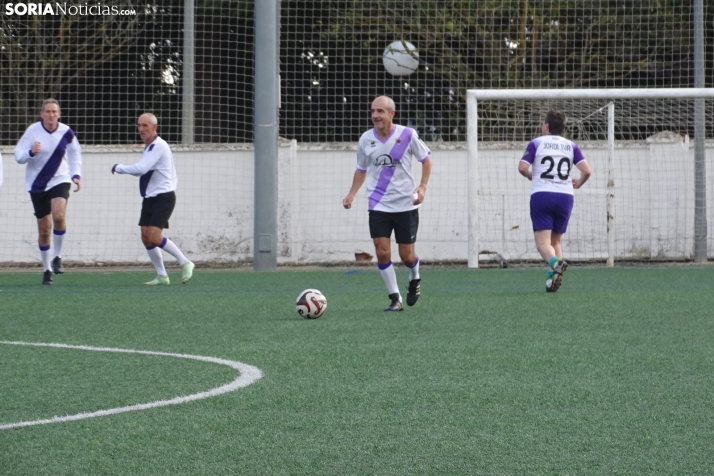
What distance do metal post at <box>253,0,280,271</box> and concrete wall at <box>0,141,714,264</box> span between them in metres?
1.19

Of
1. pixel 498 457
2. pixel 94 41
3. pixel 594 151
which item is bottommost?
pixel 498 457

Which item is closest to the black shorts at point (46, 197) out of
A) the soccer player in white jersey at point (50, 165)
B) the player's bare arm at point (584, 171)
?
the soccer player in white jersey at point (50, 165)

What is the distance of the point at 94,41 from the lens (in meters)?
18.5

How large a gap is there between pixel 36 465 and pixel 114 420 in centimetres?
74

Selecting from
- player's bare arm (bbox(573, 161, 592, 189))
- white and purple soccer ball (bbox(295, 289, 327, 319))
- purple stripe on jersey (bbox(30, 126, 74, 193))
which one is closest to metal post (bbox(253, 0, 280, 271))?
purple stripe on jersey (bbox(30, 126, 74, 193))

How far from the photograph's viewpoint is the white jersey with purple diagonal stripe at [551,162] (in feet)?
→ 35.1

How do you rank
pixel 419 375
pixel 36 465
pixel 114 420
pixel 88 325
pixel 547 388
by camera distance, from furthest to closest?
Answer: pixel 88 325 → pixel 419 375 → pixel 547 388 → pixel 114 420 → pixel 36 465

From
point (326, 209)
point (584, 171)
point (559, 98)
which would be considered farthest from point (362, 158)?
point (326, 209)

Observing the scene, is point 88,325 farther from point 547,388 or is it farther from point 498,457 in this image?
point 498,457

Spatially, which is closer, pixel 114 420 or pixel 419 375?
pixel 114 420

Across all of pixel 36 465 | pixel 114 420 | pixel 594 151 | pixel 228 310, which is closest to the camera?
pixel 36 465

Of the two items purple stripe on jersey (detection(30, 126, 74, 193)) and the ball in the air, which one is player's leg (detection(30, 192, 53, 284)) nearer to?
purple stripe on jersey (detection(30, 126, 74, 193))

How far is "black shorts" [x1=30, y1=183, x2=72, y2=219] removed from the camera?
12.4 meters

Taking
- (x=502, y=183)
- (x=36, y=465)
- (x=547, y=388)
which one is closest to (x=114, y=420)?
(x=36, y=465)
